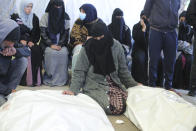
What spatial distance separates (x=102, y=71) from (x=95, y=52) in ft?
0.61

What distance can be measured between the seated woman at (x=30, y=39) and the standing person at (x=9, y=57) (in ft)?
3.43

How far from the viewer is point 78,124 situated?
4.95 ft

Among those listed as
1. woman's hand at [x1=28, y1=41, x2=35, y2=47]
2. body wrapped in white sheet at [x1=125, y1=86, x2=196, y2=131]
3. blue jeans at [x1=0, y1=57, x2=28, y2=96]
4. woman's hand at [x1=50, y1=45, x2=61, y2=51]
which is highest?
woman's hand at [x1=28, y1=41, x2=35, y2=47]

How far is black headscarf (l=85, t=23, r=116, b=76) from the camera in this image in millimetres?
2273

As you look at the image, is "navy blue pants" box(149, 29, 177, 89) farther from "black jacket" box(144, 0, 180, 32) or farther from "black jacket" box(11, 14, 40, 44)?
"black jacket" box(11, 14, 40, 44)

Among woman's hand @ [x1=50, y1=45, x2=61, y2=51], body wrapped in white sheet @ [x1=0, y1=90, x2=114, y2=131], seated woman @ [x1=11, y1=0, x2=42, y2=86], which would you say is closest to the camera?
body wrapped in white sheet @ [x1=0, y1=90, x2=114, y2=131]

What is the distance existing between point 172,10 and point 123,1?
1.70m

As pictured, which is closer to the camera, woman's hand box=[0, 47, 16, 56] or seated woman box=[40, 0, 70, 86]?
woman's hand box=[0, 47, 16, 56]

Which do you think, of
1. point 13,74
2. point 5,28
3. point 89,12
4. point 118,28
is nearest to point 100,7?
point 118,28

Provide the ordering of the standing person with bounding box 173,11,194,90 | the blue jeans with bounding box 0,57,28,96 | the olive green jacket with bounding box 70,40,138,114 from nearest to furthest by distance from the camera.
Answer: the blue jeans with bounding box 0,57,28,96 < the olive green jacket with bounding box 70,40,138,114 < the standing person with bounding box 173,11,194,90

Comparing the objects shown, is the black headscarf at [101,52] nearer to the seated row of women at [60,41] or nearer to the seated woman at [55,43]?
the seated row of women at [60,41]

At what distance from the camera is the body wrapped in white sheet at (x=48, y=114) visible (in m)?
1.42

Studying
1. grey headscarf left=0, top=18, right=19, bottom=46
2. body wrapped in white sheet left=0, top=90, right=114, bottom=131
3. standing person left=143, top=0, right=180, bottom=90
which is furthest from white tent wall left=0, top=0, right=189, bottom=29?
body wrapped in white sheet left=0, top=90, right=114, bottom=131

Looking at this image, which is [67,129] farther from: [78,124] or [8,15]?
[8,15]
